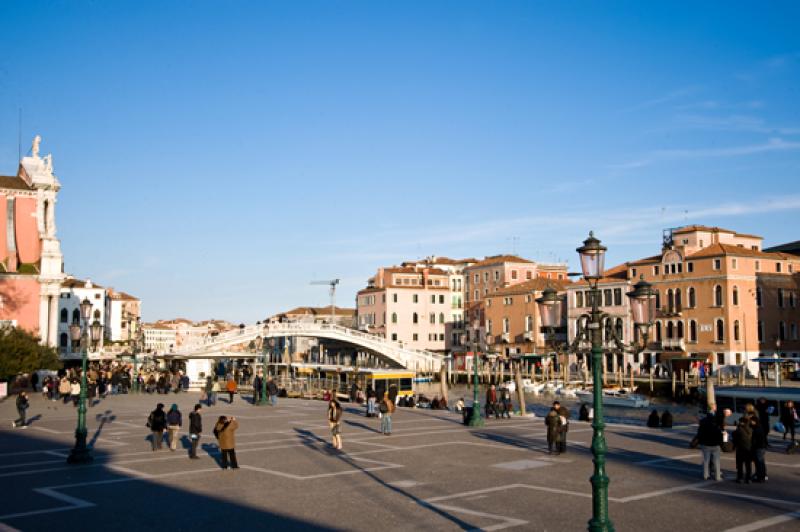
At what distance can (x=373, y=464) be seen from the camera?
17391 mm

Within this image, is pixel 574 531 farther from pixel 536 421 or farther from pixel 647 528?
pixel 536 421

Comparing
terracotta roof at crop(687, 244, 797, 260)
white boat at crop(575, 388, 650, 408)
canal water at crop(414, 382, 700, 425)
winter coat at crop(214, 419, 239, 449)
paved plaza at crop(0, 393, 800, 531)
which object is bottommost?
canal water at crop(414, 382, 700, 425)

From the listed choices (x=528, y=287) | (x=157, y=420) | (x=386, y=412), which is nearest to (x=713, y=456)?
(x=386, y=412)

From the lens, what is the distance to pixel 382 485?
14.7 meters

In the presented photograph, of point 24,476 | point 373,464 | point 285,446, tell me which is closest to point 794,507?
point 373,464

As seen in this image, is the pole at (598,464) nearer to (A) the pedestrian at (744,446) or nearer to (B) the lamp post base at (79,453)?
(A) the pedestrian at (744,446)

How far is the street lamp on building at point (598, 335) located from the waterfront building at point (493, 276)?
2689 inches

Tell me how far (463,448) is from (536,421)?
8.51m

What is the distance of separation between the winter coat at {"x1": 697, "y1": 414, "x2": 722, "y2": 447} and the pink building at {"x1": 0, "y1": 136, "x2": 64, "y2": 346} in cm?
4301

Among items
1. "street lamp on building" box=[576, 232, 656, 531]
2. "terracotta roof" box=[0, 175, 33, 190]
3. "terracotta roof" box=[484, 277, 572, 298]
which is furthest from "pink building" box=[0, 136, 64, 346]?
"street lamp on building" box=[576, 232, 656, 531]

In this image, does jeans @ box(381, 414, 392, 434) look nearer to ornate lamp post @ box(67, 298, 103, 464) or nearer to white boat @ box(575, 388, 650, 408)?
ornate lamp post @ box(67, 298, 103, 464)

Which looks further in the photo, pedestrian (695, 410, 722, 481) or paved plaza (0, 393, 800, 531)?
pedestrian (695, 410, 722, 481)

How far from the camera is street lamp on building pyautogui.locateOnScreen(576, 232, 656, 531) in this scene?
9.38 metres

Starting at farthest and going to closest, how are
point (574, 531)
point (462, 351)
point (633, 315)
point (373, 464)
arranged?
1. point (462, 351)
2. point (373, 464)
3. point (633, 315)
4. point (574, 531)
